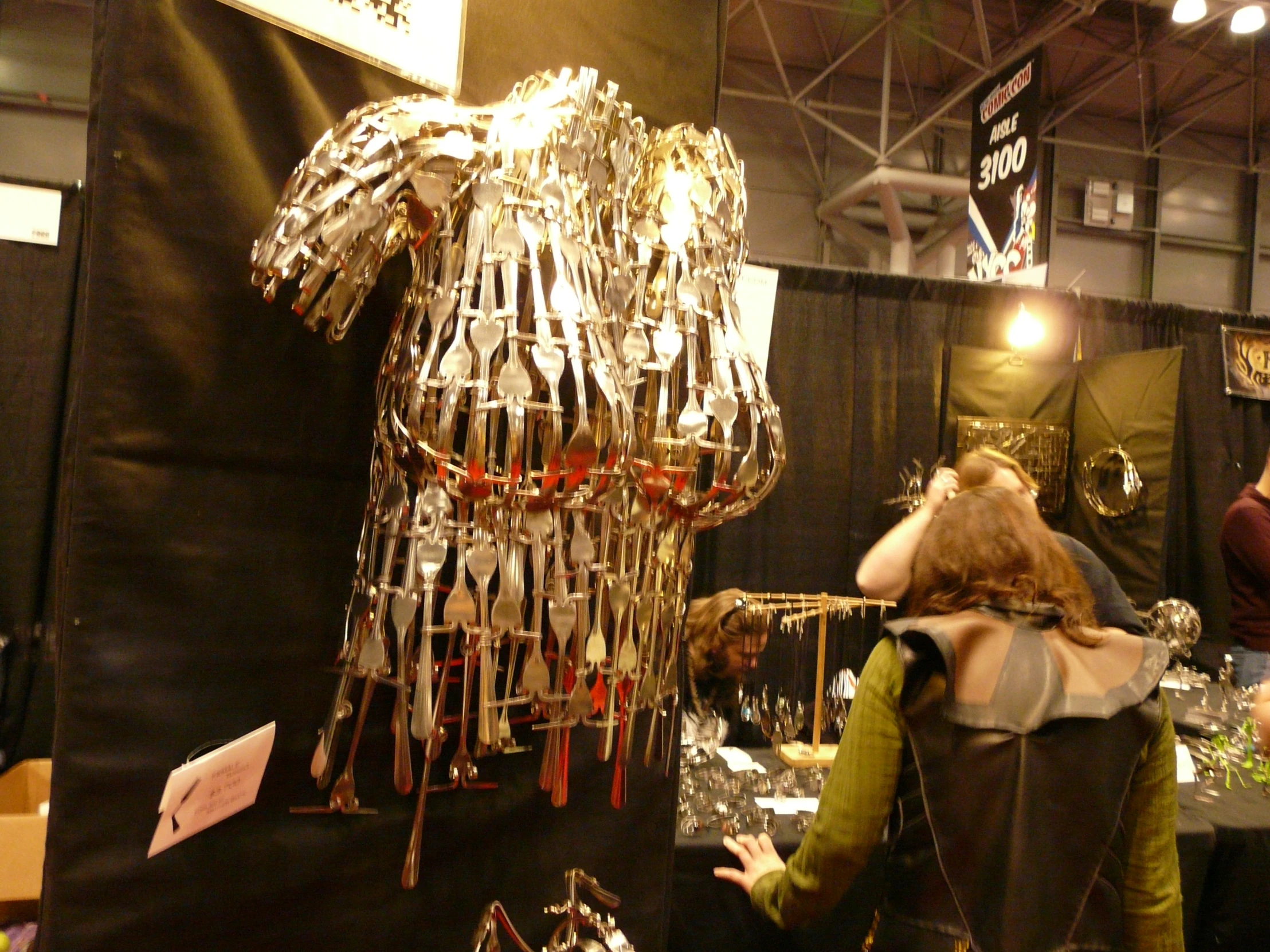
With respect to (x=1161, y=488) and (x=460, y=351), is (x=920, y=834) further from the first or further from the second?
(x=1161, y=488)

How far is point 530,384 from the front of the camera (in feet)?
2.10

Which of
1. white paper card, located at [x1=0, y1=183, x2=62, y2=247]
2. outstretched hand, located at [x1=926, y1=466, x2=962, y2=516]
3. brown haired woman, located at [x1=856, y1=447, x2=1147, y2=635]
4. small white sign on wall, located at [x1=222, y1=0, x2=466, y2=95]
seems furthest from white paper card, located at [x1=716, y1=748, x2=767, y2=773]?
white paper card, located at [x1=0, y1=183, x2=62, y2=247]

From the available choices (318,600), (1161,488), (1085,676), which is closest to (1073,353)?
(1161,488)

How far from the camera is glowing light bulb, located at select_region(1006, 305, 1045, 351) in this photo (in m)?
3.27

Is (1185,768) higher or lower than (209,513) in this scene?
lower

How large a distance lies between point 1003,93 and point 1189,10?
1.35m

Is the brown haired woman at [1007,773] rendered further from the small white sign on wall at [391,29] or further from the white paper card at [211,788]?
the small white sign on wall at [391,29]

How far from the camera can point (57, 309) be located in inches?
93.2

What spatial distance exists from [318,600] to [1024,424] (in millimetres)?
3067

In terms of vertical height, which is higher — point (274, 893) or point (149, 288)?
point (149, 288)

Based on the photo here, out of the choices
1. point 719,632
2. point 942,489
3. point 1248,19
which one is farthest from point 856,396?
point 1248,19

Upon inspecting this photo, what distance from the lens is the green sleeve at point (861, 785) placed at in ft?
3.75

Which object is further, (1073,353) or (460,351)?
(1073,353)

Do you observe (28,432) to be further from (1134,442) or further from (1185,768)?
(1134,442)
